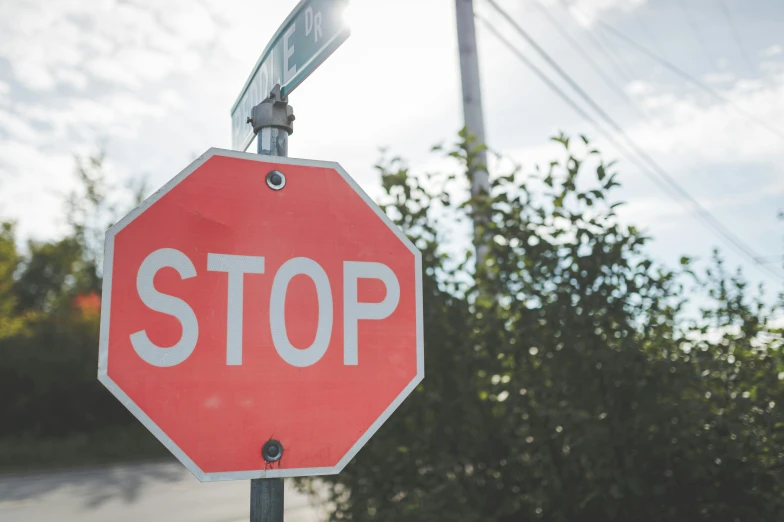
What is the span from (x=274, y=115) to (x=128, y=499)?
993 centimetres

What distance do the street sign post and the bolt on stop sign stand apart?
0.28m

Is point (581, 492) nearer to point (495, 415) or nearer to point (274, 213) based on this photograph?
point (495, 415)

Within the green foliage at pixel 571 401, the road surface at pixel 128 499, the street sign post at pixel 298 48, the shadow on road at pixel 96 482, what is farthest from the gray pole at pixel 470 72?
the shadow on road at pixel 96 482

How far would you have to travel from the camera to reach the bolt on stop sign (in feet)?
4.52

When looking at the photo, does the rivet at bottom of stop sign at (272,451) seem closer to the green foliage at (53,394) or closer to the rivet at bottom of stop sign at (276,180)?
the rivet at bottom of stop sign at (276,180)

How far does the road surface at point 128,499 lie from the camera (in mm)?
8359

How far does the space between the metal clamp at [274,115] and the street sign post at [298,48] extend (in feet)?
0.21

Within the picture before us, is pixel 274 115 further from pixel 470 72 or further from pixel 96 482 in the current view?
pixel 96 482

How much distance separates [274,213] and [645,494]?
8.27ft

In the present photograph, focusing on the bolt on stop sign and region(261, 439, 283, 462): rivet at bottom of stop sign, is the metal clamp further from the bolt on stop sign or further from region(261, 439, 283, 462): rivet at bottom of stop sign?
region(261, 439, 283, 462): rivet at bottom of stop sign

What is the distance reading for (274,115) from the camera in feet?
5.51

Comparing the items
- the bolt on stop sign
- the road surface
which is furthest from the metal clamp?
the road surface

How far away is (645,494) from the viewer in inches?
123

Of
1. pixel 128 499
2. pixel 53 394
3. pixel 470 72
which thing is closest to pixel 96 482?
pixel 128 499
